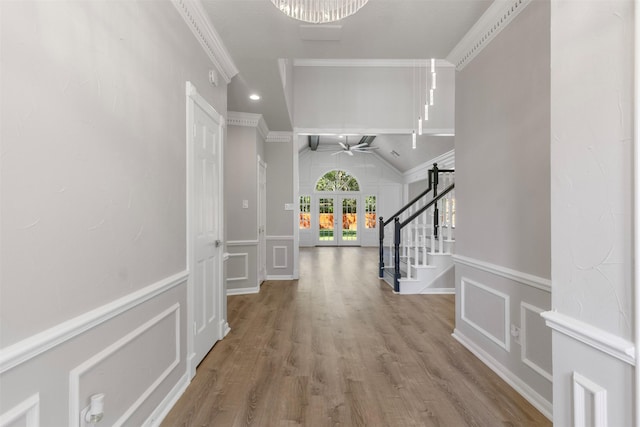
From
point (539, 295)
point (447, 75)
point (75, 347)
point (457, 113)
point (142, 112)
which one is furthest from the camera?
point (447, 75)

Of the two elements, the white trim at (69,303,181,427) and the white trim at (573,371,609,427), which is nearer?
the white trim at (573,371,609,427)

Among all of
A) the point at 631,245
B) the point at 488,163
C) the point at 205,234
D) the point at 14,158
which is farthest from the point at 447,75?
the point at 14,158

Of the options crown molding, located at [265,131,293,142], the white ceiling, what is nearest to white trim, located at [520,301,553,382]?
the white ceiling

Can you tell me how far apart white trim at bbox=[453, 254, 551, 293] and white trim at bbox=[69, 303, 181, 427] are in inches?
90.7

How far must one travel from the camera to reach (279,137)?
234 inches

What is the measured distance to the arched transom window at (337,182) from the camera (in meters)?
12.5

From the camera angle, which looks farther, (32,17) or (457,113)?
(457,113)

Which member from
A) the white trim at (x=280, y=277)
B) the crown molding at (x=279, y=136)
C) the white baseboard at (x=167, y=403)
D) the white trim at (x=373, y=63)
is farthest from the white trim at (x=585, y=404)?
the white trim at (x=373, y=63)

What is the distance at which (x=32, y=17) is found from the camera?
1018mm

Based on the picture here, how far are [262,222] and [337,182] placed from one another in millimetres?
7262

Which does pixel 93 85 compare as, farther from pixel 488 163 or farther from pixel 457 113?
pixel 457 113

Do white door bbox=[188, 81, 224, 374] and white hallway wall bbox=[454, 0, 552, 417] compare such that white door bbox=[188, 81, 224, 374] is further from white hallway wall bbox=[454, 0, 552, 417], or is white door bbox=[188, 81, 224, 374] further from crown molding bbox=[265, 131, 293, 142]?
crown molding bbox=[265, 131, 293, 142]

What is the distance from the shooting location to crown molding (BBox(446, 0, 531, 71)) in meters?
2.23

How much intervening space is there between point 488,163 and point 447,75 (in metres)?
4.12
